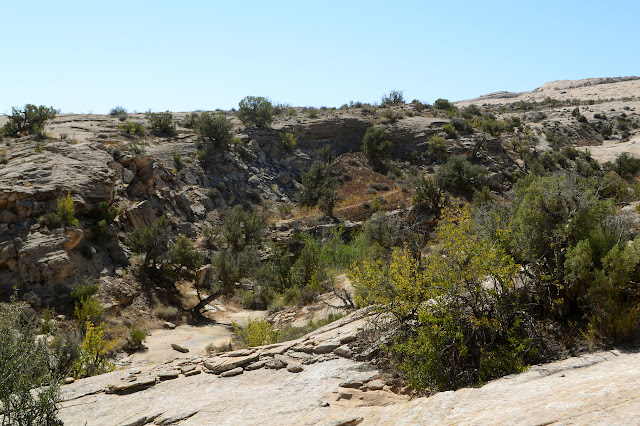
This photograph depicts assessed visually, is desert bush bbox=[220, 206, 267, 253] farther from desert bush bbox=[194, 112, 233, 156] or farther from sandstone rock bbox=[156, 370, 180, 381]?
sandstone rock bbox=[156, 370, 180, 381]

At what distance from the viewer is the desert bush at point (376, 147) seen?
34562 millimetres

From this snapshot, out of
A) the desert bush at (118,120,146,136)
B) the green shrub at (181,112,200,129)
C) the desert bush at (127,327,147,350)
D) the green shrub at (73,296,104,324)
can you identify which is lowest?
the desert bush at (127,327,147,350)

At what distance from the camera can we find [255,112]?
113 ft

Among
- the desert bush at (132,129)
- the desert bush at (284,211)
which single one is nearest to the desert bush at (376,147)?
the desert bush at (284,211)

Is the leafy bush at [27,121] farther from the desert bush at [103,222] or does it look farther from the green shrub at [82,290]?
the green shrub at [82,290]

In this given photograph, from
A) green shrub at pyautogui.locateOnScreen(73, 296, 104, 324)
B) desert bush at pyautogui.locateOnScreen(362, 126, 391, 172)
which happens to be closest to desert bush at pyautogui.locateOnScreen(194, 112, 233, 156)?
desert bush at pyautogui.locateOnScreen(362, 126, 391, 172)

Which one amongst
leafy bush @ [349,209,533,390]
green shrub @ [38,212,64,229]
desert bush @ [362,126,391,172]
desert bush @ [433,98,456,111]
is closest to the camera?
leafy bush @ [349,209,533,390]

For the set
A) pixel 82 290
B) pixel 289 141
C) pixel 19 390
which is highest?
pixel 289 141

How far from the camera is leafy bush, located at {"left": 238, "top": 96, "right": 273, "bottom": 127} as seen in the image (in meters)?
34.4

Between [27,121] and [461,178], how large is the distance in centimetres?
2518

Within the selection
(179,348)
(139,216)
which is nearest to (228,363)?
(179,348)

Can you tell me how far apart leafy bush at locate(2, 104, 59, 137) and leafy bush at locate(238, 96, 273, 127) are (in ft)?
43.5

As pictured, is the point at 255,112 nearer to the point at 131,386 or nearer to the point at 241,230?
the point at 241,230

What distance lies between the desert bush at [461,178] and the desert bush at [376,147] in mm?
7074
